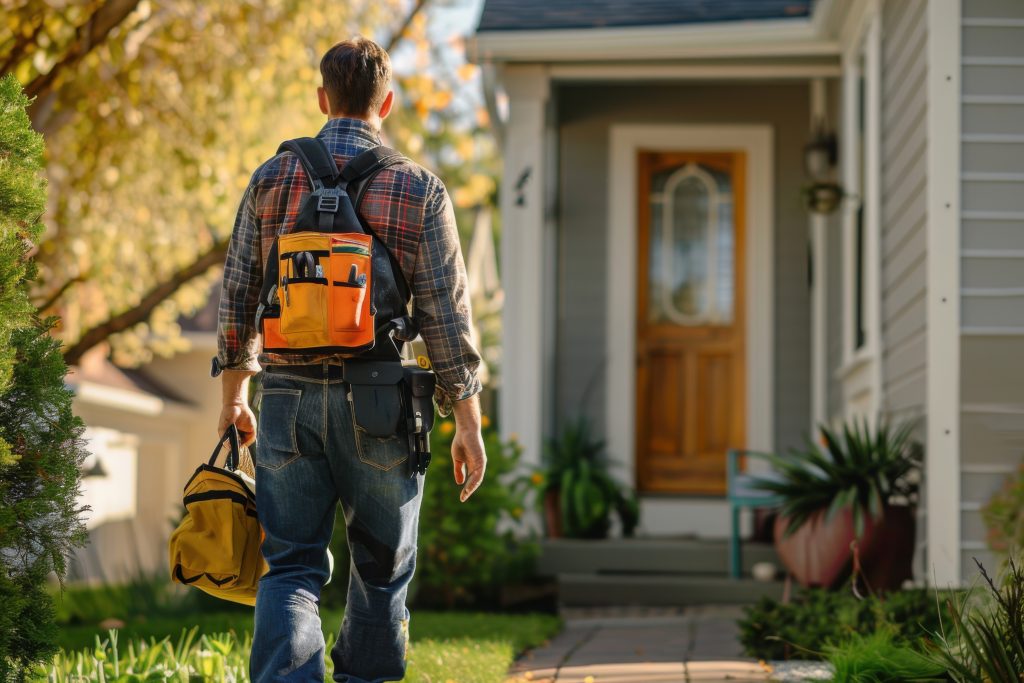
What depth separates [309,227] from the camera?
2752mm

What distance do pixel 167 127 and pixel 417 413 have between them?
6.25 metres

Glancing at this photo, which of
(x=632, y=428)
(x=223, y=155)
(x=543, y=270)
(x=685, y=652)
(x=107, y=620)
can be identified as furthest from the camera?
(x=223, y=155)

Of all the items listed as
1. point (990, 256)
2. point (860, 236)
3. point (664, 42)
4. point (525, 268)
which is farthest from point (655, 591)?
point (664, 42)

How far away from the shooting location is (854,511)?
514 centimetres

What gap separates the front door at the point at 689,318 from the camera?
27.4ft

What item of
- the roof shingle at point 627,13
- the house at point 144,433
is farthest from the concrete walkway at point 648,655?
the house at point 144,433

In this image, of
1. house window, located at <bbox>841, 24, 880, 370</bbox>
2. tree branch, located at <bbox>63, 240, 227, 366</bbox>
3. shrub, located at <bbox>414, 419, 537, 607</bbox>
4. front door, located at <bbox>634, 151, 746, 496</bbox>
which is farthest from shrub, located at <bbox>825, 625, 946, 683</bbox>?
front door, located at <bbox>634, 151, 746, 496</bbox>

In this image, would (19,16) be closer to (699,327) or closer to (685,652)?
(685,652)

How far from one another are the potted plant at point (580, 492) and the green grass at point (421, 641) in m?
1.24

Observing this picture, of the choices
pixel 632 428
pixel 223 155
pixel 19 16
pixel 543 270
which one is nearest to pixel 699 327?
pixel 632 428

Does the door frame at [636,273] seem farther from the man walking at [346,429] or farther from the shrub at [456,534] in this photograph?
the man walking at [346,429]

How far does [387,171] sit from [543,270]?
4.82 metres

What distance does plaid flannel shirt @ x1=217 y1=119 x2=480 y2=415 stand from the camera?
2.85m

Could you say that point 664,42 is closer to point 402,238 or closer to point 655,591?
point 655,591
